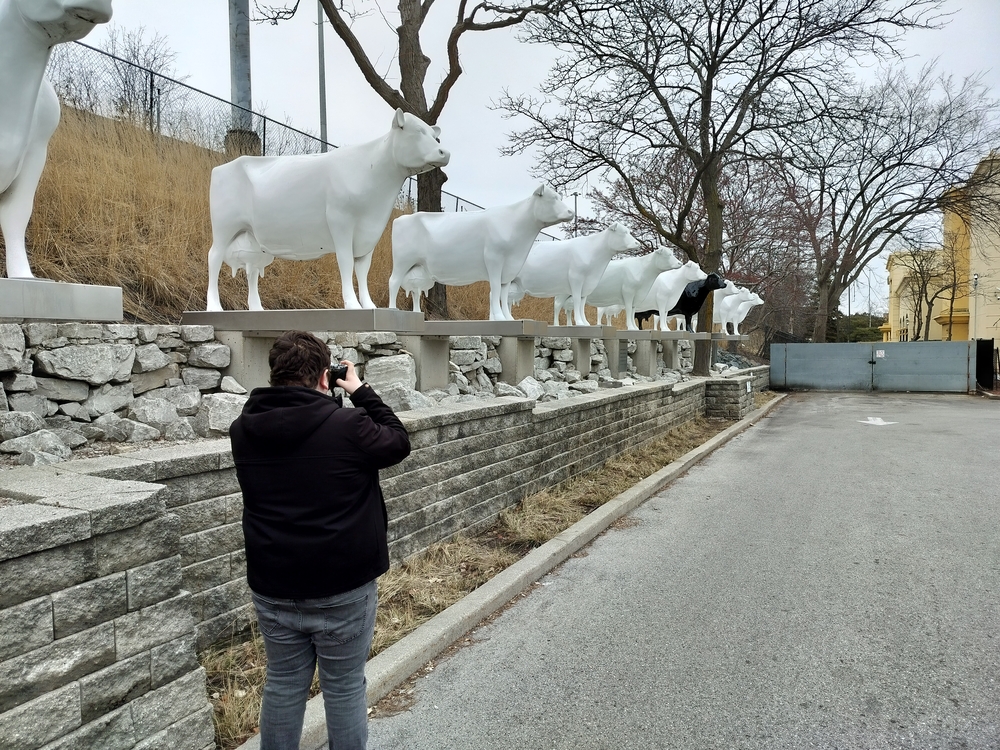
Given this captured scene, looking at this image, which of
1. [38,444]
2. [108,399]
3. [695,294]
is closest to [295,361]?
[38,444]

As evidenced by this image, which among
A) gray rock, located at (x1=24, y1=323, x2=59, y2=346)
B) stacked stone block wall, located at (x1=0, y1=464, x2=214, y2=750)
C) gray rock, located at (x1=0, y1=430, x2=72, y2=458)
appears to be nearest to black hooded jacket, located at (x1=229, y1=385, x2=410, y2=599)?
stacked stone block wall, located at (x1=0, y1=464, x2=214, y2=750)

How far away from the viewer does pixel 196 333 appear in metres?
4.94

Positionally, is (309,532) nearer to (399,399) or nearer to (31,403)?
(31,403)

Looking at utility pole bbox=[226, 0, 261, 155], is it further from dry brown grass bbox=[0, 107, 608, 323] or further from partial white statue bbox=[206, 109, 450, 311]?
partial white statue bbox=[206, 109, 450, 311]

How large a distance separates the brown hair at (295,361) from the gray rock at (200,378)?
2996 mm

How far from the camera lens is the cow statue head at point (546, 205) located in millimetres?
7223

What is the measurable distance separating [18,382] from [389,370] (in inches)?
115

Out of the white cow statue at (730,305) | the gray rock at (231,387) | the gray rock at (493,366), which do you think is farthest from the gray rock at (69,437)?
the white cow statue at (730,305)

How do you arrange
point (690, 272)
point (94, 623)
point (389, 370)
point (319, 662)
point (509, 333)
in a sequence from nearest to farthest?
point (94, 623), point (319, 662), point (389, 370), point (509, 333), point (690, 272)

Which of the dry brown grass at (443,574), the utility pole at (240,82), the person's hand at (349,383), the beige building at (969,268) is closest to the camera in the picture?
the person's hand at (349,383)

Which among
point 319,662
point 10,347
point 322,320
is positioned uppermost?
point 322,320

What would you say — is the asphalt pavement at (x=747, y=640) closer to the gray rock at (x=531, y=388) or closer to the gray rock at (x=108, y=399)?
the gray rock at (x=531, y=388)

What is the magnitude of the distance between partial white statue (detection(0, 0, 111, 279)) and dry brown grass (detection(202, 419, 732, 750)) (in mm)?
2296

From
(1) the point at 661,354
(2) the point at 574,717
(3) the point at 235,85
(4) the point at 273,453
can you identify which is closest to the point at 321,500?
(4) the point at 273,453
